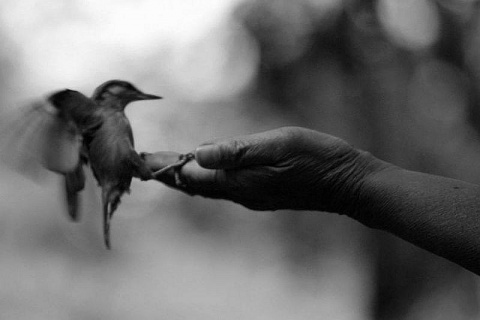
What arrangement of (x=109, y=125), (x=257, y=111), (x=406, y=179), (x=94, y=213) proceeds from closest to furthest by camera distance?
(x=406, y=179) → (x=109, y=125) → (x=94, y=213) → (x=257, y=111)

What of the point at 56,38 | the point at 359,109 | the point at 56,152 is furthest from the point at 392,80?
the point at 56,152

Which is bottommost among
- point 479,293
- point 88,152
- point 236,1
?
point 479,293

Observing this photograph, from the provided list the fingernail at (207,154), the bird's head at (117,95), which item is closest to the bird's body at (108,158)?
the bird's head at (117,95)

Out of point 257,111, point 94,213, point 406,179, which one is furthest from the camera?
point 257,111

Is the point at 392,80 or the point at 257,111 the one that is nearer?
the point at 392,80

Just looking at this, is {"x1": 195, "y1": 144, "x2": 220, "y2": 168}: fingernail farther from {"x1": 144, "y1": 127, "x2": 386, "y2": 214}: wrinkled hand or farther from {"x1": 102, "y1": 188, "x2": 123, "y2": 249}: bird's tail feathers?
{"x1": 102, "y1": 188, "x2": 123, "y2": 249}: bird's tail feathers

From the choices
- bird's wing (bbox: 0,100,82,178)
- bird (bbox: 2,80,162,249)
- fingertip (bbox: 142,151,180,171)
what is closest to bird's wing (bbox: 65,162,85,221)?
bird (bbox: 2,80,162,249)

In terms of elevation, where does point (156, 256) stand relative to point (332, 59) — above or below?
below

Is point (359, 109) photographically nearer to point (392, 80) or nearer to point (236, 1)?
point (392, 80)
